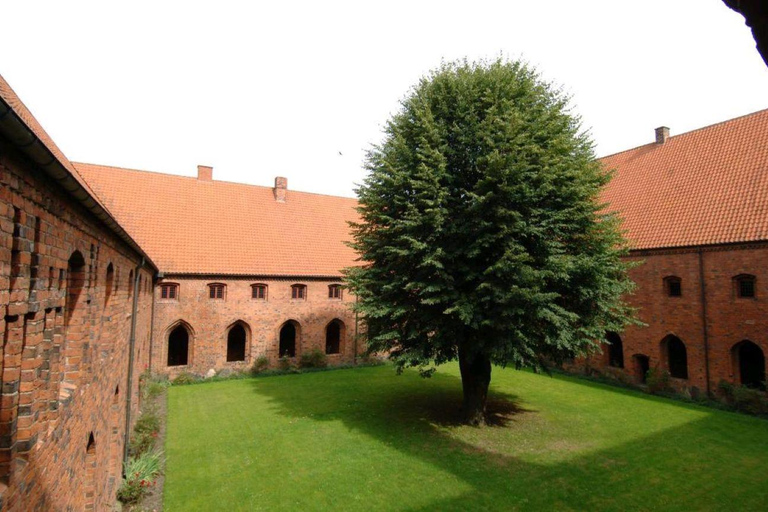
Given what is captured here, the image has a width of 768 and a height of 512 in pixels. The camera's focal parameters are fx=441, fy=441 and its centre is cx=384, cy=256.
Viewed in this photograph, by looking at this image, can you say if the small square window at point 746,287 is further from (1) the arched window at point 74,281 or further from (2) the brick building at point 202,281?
(1) the arched window at point 74,281

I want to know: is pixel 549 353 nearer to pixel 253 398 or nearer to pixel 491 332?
pixel 491 332

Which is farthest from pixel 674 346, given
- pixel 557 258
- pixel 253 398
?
pixel 253 398

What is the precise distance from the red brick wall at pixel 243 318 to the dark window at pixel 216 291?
0.17 m

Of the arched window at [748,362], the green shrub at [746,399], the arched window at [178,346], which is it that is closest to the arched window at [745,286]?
the arched window at [748,362]

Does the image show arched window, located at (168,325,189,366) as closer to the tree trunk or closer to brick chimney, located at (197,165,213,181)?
brick chimney, located at (197,165,213,181)

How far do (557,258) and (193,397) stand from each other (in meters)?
13.8

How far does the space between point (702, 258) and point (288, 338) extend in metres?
18.6

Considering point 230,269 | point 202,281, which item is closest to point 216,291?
point 202,281

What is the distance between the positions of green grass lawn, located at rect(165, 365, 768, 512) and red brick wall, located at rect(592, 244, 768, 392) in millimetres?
2005

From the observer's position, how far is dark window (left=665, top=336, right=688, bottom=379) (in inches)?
671

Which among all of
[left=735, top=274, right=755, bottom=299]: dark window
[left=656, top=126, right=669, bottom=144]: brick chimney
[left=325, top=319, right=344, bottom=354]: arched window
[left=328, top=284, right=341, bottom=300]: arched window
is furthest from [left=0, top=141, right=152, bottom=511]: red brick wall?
[left=656, top=126, right=669, bottom=144]: brick chimney

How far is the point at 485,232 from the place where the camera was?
1104 centimetres

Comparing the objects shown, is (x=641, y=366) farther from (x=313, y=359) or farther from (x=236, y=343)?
(x=236, y=343)

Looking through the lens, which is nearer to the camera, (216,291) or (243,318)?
(216,291)
